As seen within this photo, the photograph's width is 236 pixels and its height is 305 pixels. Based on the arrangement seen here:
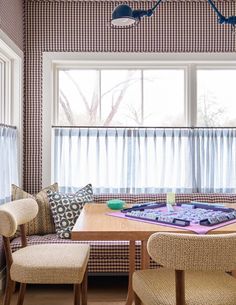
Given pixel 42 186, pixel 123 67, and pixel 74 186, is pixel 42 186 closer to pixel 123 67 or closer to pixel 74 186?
pixel 74 186

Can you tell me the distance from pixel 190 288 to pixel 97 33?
2700mm

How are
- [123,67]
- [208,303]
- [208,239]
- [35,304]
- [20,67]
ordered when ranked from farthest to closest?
[123,67] → [20,67] → [35,304] → [208,303] → [208,239]

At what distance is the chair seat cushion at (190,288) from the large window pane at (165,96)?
2072 millimetres

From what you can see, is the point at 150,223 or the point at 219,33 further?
the point at 219,33

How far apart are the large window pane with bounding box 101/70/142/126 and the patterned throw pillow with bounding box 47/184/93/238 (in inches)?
36.6

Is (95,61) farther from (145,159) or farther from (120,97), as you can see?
(145,159)

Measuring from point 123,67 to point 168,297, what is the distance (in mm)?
2595

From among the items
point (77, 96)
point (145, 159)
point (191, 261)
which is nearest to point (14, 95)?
point (77, 96)

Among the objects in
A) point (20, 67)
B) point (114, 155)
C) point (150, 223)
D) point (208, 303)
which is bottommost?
point (208, 303)

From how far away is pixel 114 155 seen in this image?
12.2 feet

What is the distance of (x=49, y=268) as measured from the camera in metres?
2.15

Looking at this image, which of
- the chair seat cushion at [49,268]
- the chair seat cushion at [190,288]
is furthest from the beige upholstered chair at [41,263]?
the chair seat cushion at [190,288]

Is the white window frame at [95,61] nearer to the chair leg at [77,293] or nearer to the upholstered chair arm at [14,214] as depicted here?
the upholstered chair arm at [14,214]

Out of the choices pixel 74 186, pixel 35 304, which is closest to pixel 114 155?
pixel 74 186
